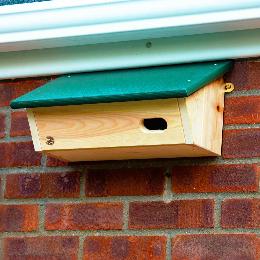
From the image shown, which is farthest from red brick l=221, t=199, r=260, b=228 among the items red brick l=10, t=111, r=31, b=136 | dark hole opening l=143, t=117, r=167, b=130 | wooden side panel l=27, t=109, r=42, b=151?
red brick l=10, t=111, r=31, b=136

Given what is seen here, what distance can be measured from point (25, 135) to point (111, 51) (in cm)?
35

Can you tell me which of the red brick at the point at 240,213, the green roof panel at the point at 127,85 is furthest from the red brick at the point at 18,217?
the red brick at the point at 240,213

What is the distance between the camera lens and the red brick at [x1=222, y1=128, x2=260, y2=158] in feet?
5.32

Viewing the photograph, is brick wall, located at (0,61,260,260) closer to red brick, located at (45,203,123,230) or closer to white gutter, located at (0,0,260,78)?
red brick, located at (45,203,123,230)

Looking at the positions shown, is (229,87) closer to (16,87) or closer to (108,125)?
(108,125)

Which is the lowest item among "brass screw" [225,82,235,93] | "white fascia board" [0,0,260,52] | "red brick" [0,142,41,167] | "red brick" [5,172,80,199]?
"red brick" [5,172,80,199]

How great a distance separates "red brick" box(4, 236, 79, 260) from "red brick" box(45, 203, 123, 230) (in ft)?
0.11

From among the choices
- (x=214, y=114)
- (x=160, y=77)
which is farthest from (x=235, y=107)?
(x=160, y=77)

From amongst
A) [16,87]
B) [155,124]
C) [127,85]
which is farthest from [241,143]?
[16,87]

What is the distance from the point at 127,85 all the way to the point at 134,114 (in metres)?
0.08

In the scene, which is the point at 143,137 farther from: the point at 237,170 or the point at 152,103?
the point at 237,170

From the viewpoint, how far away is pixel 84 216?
1752 millimetres

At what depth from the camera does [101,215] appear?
1736 mm

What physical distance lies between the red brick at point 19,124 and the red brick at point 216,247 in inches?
20.2
